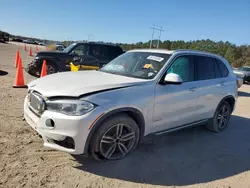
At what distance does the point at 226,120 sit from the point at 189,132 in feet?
3.62

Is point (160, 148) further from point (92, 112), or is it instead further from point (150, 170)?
point (92, 112)

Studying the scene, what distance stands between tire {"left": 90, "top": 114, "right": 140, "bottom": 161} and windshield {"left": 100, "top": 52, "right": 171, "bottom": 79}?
902 millimetres

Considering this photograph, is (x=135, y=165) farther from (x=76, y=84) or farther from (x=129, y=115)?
(x=76, y=84)

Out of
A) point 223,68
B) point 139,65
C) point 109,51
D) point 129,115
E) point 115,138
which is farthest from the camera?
point 109,51

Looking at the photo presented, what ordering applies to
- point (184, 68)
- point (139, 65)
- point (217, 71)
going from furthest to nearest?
1. point (217, 71)
2. point (184, 68)
3. point (139, 65)

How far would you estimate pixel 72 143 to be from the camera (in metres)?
3.27

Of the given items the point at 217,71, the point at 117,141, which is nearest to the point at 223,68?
the point at 217,71

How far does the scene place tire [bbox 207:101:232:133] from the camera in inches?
222

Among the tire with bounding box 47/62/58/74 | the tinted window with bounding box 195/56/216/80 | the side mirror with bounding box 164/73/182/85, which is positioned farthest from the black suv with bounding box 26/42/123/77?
the side mirror with bounding box 164/73/182/85

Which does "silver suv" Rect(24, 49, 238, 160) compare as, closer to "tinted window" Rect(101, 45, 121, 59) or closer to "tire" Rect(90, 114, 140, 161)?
"tire" Rect(90, 114, 140, 161)

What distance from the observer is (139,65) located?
454 centimetres

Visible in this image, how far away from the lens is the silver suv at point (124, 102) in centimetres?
326

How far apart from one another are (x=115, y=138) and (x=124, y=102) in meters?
0.57

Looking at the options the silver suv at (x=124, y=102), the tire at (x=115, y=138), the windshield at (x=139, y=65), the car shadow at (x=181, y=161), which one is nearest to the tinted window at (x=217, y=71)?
the silver suv at (x=124, y=102)
